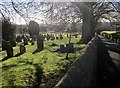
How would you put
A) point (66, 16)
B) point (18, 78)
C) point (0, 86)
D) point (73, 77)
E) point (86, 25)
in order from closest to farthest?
point (73, 77), point (0, 86), point (18, 78), point (66, 16), point (86, 25)

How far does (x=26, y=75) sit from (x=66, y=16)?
20.8 metres

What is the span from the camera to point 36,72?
1218 centimetres

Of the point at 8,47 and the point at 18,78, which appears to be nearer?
the point at 18,78

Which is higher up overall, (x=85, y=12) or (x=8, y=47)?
(x=85, y=12)

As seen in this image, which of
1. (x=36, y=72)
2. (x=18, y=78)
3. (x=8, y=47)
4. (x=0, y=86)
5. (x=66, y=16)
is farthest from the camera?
(x=66, y=16)

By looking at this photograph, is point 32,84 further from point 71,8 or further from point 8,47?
point 71,8

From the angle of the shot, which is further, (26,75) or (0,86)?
(26,75)

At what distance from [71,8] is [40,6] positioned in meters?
8.73

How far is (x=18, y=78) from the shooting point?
35.8ft

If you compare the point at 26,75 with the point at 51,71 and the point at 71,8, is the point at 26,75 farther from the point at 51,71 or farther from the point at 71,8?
the point at 71,8

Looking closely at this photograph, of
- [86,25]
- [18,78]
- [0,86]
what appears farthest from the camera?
[86,25]

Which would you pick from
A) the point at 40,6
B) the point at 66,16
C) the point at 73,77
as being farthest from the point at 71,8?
the point at 73,77

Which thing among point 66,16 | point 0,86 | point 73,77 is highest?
point 66,16

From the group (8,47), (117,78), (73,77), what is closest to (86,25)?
(8,47)
